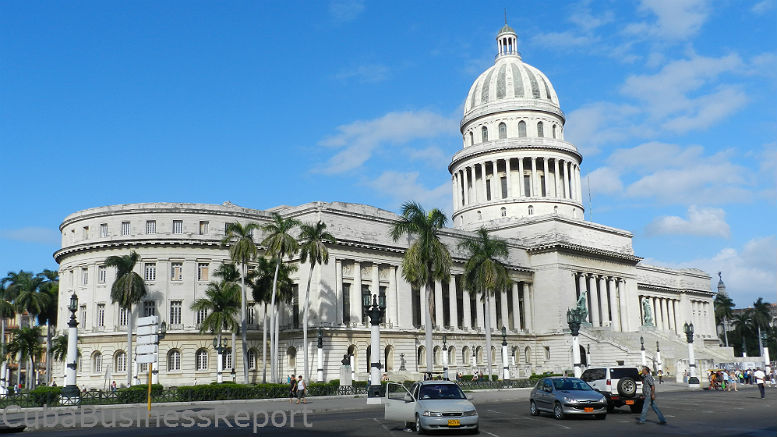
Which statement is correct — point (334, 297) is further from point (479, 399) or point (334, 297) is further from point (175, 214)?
point (479, 399)

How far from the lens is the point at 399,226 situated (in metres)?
57.0

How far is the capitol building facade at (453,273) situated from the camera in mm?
66250

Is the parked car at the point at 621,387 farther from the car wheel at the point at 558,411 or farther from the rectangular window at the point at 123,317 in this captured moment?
the rectangular window at the point at 123,317

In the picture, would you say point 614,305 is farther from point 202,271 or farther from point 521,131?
point 202,271

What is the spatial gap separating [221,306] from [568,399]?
4068 cm

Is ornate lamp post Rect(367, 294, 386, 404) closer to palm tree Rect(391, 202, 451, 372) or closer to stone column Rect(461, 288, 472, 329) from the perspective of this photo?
palm tree Rect(391, 202, 451, 372)

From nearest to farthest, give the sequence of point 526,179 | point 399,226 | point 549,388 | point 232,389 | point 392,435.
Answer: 1. point 392,435
2. point 549,388
3. point 232,389
4. point 399,226
5. point 526,179

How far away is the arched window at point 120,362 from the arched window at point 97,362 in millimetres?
1408

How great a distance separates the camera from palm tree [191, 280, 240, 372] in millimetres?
61094

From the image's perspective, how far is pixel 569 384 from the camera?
28.1 m

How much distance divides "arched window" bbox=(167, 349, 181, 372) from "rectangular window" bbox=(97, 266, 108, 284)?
9.52 metres

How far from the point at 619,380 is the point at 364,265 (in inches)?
1634

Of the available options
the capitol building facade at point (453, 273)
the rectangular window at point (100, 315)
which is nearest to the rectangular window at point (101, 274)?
the capitol building facade at point (453, 273)

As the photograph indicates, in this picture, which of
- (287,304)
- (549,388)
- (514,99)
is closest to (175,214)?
(287,304)
